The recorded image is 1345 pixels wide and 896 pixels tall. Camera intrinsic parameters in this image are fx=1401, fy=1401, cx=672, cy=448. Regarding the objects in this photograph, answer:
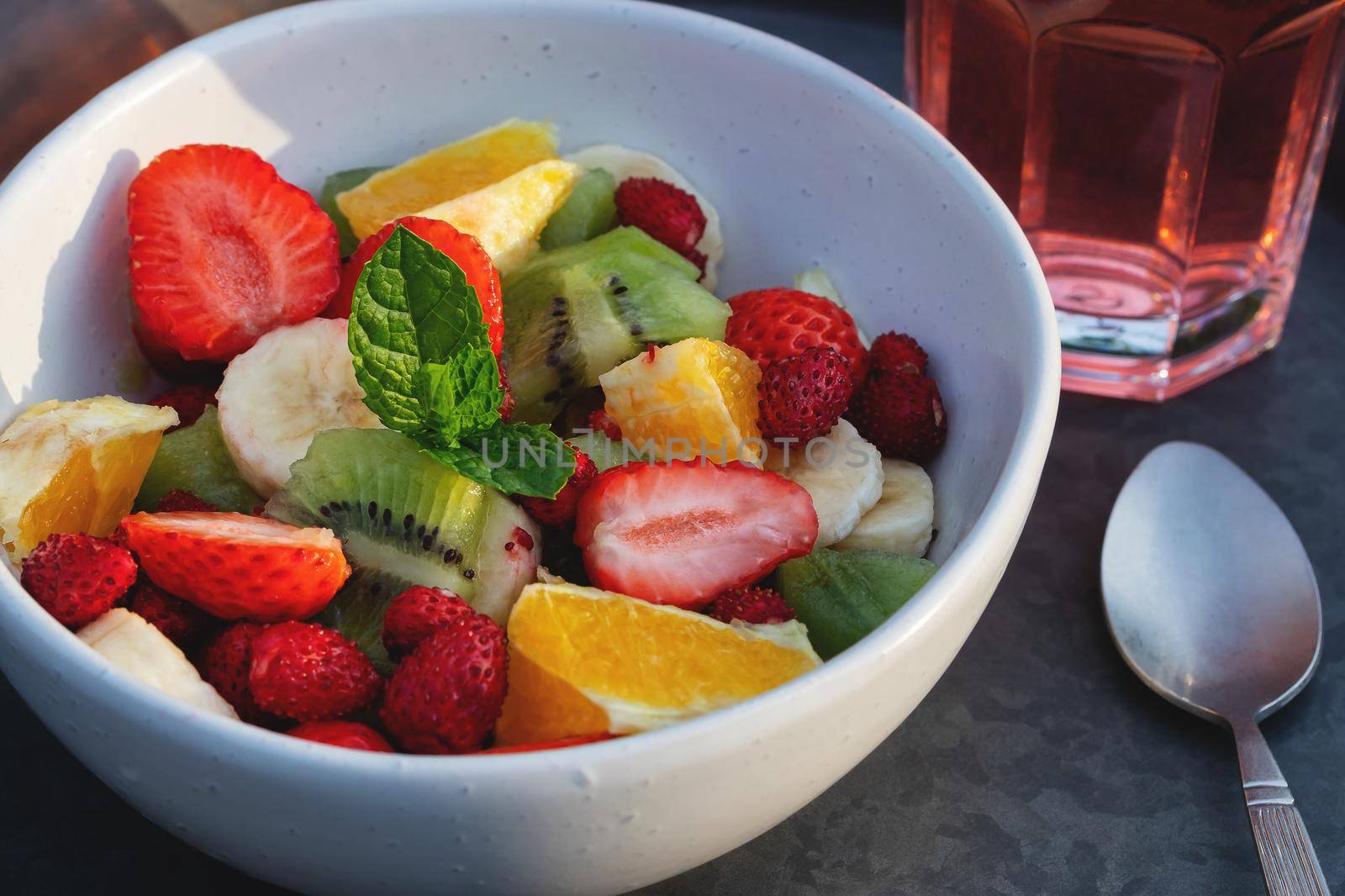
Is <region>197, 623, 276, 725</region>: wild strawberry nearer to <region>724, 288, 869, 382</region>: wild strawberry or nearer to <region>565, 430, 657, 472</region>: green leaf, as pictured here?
<region>565, 430, 657, 472</region>: green leaf

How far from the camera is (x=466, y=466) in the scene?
3.55 feet

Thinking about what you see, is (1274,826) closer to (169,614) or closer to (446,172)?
(169,614)

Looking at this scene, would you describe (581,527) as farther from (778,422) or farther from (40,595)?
(40,595)

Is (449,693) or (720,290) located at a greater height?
(449,693)

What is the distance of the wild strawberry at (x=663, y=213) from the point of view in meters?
1.36

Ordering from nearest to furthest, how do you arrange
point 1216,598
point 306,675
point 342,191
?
1. point 306,675
2. point 1216,598
3. point 342,191

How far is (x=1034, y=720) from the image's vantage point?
1.20m

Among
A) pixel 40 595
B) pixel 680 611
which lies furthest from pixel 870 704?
pixel 40 595

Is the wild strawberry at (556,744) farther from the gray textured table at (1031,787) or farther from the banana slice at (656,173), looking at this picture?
the banana slice at (656,173)

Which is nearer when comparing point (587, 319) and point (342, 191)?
point (587, 319)

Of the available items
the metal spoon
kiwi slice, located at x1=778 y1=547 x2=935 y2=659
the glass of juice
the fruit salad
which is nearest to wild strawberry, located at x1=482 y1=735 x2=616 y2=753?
the fruit salad

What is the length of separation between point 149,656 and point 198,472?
27cm

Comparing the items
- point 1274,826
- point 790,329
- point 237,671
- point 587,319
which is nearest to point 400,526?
point 237,671

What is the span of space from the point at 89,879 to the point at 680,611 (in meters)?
0.49
